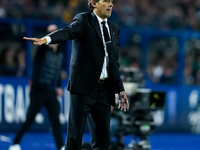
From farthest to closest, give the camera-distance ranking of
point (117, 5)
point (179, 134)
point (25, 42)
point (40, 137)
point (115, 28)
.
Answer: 1. point (117, 5)
2. point (179, 134)
3. point (25, 42)
4. point (40, 137)
5. point (115, 28)

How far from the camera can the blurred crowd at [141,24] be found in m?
11.5

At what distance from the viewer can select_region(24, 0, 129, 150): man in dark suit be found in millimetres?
4727

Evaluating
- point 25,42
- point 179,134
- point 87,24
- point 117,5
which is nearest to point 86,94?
point 87,24

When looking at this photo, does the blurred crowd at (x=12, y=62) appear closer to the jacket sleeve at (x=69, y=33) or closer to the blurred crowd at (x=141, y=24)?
the blurred crowd at (x=141, y=24)

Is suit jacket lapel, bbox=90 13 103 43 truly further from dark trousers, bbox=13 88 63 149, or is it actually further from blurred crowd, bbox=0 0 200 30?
blurred crowd, bbox=0 0 200 30

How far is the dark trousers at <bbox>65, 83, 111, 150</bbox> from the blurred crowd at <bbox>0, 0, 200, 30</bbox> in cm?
690

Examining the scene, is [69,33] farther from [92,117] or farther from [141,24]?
[141,24]

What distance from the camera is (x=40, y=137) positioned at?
1035 centimetres

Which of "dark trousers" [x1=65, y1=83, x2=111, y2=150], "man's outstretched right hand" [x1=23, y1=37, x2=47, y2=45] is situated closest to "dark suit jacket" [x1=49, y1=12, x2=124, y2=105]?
"dark trousers" [x1=65, y1=83, x2=111, y2=150]

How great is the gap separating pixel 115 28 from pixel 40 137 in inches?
233

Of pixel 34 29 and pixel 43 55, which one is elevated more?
pixel 34 29

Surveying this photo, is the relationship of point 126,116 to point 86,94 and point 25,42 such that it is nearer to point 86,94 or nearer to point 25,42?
point 86,94

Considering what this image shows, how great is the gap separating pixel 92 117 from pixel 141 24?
939 cm

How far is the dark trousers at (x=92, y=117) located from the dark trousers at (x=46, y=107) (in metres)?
2.59
